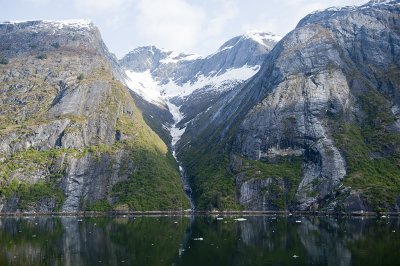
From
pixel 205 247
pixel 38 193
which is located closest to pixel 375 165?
pixel 205 247

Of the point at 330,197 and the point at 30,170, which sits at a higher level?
the point at 30,170

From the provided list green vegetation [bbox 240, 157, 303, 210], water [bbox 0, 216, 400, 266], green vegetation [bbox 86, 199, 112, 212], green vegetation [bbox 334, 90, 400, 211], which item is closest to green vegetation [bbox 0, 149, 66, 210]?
green vegetation [bbox 86, 199, 112, 212]

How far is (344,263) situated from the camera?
61125mm

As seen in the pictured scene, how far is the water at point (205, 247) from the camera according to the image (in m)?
64.8

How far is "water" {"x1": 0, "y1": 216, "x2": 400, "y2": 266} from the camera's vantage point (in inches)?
2552

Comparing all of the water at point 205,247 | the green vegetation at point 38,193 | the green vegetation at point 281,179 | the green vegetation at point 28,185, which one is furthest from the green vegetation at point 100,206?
the water at point 205,247

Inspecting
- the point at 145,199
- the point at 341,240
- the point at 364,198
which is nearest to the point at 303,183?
the point at 364,198

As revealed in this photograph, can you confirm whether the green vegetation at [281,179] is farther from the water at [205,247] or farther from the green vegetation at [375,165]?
the water at [205,247]

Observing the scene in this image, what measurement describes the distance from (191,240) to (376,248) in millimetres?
33417

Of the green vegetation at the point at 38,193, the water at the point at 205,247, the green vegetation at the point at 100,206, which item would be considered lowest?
the water at the point at 205,247

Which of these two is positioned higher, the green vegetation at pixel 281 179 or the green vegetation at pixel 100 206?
the green vegetation at pixel 281 179

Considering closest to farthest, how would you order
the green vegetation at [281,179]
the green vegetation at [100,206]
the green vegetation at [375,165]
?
the green vegetation at [375,165], the green vegetation at [281,179], the green vegetation at [100,206]

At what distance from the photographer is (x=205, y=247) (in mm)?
77375

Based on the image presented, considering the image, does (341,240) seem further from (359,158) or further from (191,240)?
(359,158)
